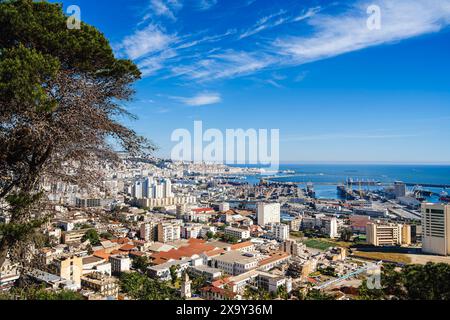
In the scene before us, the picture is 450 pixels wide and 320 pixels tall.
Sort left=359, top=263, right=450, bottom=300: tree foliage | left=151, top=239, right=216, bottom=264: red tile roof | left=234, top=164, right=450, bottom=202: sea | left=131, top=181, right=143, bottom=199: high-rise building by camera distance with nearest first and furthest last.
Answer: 1. left=359, top=263, right=450, bottom=300: tree foliage
2. left=151, top=239, right=216, bottom=264: red tile roof
3. left=131, top=181, right=143, bottom=199: high-rise building
4. left=234, top=164, right=450, bottom=202: sea

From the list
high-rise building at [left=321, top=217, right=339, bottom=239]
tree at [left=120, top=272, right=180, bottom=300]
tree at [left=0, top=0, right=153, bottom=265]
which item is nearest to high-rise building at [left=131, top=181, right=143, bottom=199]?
high-rise building at [left=321, top=217, right=339, bottom=239]

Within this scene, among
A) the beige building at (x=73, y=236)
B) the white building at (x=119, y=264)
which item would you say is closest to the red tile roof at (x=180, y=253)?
the white building at (x=119, y=264)

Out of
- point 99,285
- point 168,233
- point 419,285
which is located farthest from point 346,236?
point 419,285

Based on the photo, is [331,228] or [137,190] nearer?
[331,228]

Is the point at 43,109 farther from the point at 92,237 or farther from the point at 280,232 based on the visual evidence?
the point at 280,232

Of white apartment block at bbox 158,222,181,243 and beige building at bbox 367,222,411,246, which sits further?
white apartment block at bbox 158,222,181,243

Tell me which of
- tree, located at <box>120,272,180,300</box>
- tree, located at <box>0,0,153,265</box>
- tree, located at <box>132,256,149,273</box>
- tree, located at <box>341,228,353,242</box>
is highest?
tree, located at <box>0,0,153,265</box>

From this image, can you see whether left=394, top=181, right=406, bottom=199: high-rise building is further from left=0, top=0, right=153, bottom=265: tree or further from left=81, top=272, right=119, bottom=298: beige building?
left=0, top=0, right=153, bottom=265: tree

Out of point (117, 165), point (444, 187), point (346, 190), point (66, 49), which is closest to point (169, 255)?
point (117, 165)
